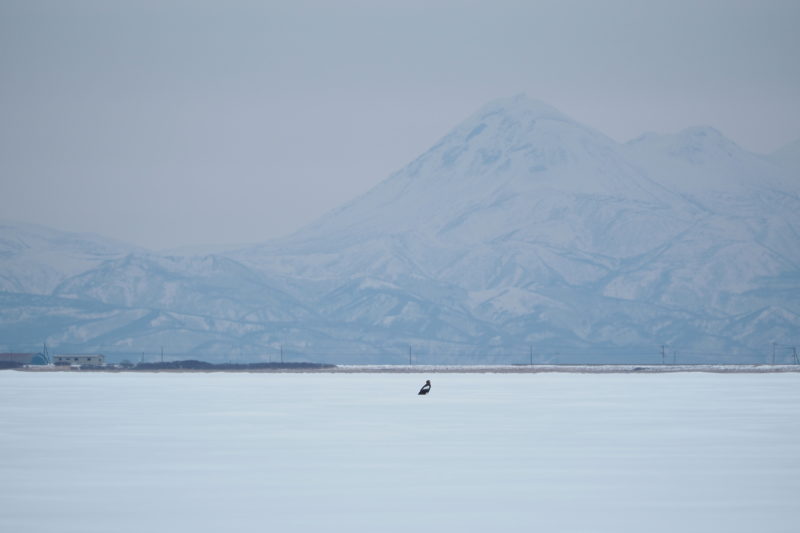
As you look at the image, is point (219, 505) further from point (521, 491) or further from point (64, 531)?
point (521, 491)

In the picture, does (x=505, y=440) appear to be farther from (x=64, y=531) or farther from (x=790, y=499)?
(x=64, y=531)

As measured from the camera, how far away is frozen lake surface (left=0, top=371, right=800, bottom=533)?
79.8 ft

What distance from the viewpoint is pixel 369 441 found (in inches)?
1542

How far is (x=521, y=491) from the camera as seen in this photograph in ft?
91.4

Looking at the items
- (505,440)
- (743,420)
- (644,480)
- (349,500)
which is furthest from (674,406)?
(349,500)

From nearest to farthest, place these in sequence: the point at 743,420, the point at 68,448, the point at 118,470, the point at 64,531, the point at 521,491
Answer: the point at 64,531 → the point at 521,491 → the point at 118,470 → the point at 68,448 → the point at 743,420

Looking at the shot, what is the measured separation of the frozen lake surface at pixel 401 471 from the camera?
24.3m

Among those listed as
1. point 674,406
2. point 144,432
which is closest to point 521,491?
point 144,432

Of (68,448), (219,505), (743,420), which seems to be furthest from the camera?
(743,420)

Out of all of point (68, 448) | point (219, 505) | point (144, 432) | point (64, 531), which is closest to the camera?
point (64, 531)

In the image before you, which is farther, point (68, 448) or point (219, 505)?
point (68, 448)

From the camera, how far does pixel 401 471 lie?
3125 centimetres

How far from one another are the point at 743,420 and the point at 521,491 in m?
22.4

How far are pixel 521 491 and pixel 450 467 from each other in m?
4.25
